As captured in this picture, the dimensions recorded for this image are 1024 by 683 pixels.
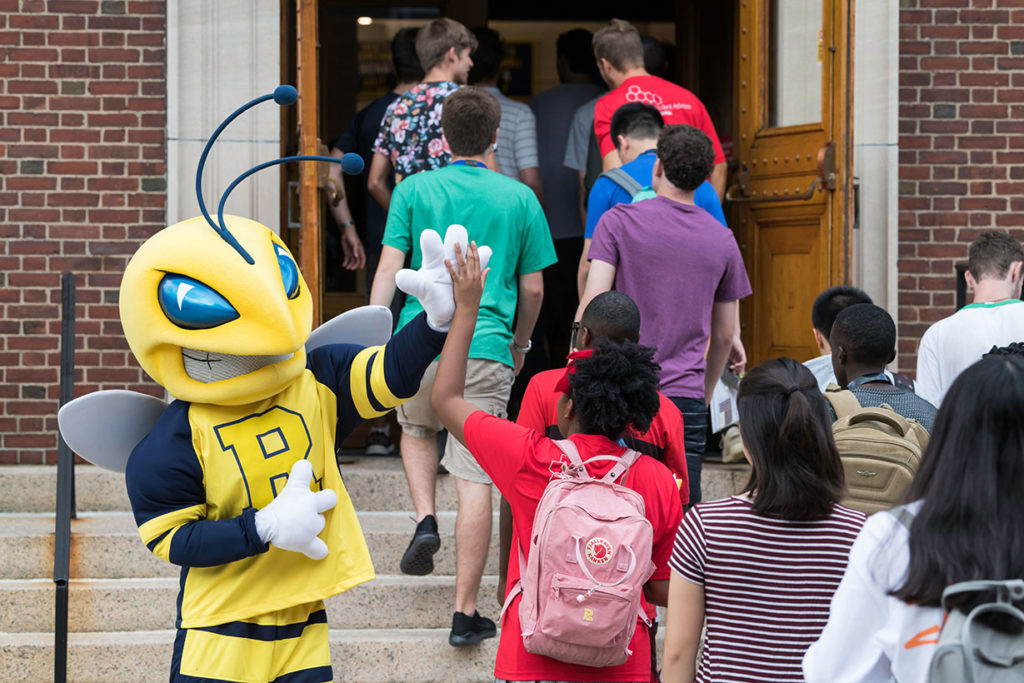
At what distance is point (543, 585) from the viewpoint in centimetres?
268

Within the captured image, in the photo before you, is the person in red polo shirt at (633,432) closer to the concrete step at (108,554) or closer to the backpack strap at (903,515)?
the backpack strap at (903,515)

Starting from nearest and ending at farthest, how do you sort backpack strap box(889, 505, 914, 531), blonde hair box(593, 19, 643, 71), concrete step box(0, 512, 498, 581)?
backpack strap box(889, 505, 914, 531) → concrete step box(0, 512, 498, 581) → blonde hair box(593, 19, 643, 71)

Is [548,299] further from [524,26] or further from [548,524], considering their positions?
[524,26]

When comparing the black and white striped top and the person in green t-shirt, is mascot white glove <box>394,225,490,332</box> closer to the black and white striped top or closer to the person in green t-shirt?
the black and white striped top

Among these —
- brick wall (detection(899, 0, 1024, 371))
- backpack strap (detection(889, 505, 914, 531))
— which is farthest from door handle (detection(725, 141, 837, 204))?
backpack strap (detection(889, 505, 914, 531))

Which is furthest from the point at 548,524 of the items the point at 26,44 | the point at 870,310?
the point at 26,44

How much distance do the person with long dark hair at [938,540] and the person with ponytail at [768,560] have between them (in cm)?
49

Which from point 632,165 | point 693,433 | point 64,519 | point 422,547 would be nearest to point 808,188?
point 632,165

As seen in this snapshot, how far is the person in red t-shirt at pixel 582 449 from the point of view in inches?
109

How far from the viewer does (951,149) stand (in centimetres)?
666

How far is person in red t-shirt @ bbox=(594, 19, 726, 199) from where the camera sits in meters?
5.68

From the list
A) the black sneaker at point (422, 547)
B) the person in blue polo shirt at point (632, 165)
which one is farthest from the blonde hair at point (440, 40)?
the black sneaker at point (422, 547)

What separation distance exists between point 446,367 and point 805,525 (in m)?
0.91

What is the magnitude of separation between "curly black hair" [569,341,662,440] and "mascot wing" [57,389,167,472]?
1114mm
